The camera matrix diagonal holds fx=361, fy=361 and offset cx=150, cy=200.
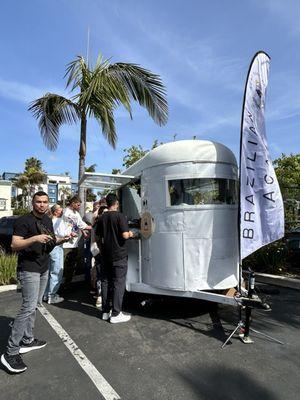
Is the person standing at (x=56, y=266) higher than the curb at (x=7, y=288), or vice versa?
the person standing at (x=56, y=266)

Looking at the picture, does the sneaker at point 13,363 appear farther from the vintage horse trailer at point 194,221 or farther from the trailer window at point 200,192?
the trailer window at point 200,192

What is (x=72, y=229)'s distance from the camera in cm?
671

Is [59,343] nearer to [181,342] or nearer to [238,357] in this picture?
[181,342]

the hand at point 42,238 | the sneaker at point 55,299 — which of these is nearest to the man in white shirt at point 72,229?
the sneaker at point 55,299

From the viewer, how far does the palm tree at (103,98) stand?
9227 millimetres

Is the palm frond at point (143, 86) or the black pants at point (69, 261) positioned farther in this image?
the palm frond at point (143, 86)

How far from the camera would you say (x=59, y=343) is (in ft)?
14.9

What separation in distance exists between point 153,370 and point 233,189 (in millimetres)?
2745

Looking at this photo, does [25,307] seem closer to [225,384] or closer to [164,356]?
[164,356]

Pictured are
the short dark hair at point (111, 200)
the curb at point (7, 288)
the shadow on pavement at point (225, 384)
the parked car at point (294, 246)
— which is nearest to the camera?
the shadow on pavement at point (225, 384)

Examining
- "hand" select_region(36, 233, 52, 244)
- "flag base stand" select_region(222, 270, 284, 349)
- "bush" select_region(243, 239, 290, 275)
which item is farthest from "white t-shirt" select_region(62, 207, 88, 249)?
"bush" select_region(243, 239, 290, 275)

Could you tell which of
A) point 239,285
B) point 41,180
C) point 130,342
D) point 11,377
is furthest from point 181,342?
point 41,180

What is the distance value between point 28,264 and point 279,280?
236 inches

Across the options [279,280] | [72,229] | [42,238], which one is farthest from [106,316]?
[279,280]
